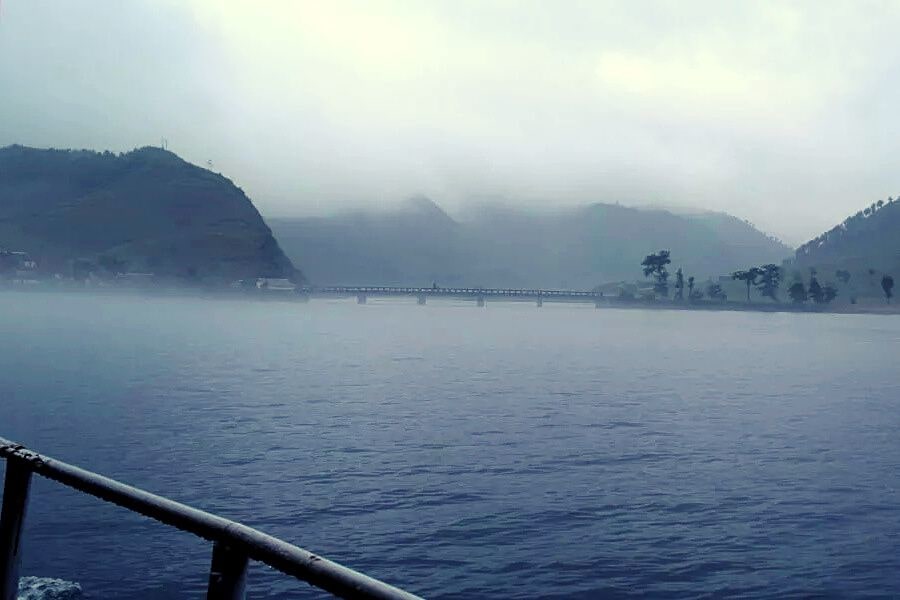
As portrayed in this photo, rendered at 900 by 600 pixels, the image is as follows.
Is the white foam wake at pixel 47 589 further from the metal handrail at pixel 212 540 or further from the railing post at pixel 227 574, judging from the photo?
the railing post at pixel 227 574

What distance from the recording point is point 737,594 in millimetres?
21203

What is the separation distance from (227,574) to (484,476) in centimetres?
3121

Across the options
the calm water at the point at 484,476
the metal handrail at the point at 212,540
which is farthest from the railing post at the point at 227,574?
the calm water at the point at 484,476

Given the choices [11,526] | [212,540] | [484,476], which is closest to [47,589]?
[11,526]

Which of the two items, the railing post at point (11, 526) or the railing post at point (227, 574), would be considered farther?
the railing post at point (11, 526)

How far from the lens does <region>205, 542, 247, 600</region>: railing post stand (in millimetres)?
4043

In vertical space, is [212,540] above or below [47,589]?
above

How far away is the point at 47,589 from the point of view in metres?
18.4

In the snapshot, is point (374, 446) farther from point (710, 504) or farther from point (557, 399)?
point (557, 399)

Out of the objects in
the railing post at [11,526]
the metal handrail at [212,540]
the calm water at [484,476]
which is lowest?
the calm water at [484,476]

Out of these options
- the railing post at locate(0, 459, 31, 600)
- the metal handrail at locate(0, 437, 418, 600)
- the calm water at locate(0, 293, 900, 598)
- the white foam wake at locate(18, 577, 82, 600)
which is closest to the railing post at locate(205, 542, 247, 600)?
the metal handrail at locate(0, 437, 418, 600)

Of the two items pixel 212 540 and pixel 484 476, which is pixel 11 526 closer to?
pixel 212 540

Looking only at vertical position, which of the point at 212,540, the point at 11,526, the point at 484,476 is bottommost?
the point at 484,476

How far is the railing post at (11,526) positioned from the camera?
17.2 feet
